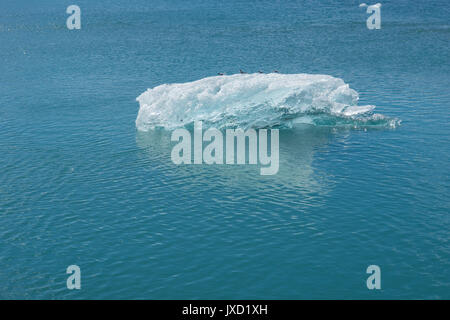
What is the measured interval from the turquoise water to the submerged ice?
8.11 ft

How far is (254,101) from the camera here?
6144 centimetres

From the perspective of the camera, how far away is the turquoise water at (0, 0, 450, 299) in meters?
37.6

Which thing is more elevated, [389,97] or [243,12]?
[243,12]

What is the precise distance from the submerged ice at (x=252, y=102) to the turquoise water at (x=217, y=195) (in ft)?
8.11

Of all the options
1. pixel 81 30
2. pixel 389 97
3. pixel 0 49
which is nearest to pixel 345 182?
pixel 389 97

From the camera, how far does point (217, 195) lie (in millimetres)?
49594

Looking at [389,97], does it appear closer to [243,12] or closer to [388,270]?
[388,270]

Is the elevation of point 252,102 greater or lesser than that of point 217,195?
greater

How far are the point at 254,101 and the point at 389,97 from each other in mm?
26114

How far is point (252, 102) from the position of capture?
61469 mm

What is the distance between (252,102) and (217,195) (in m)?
15.8

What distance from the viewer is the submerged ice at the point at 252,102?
61500 millimetres

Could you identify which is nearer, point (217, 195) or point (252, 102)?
point (217, 195)
